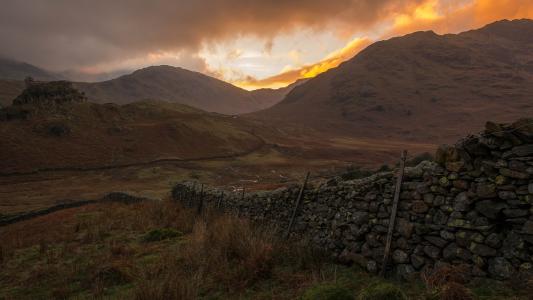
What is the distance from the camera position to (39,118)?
8881cm

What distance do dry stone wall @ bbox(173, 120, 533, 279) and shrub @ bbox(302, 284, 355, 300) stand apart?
1.62 m

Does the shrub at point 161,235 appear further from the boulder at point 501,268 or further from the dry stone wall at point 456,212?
the boulder at point 501,268

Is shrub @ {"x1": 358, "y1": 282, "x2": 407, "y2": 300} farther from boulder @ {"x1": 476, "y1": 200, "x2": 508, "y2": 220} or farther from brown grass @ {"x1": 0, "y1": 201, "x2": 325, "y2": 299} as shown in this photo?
boulder @ {"x1": 476, "y1": 200, "x2": 508, "y2": 220}

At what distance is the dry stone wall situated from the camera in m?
5.86

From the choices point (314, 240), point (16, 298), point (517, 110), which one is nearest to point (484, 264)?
point (314, 240)

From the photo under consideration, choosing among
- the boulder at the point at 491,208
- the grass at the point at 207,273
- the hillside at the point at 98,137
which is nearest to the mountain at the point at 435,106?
the hillside at the point at 98,137

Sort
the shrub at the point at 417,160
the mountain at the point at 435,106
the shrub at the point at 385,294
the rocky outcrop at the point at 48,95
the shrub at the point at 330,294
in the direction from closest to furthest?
the shrub at the point at 385,294, the shrub at the point at 330,294, the shrub at the point at 417,160, the rocky outcrop at the point at 48,95, the mountain at the point at 435,106

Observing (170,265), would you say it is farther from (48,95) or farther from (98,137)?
(48,95)

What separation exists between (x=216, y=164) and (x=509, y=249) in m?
75.5

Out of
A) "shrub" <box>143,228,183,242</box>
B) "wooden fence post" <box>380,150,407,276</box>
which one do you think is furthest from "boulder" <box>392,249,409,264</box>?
"shrub" <box>143,228,183,242</box>

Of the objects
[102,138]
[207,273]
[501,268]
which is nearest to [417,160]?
[207,273]

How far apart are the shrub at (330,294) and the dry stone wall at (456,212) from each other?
162 cm

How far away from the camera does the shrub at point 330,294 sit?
19.9 feet

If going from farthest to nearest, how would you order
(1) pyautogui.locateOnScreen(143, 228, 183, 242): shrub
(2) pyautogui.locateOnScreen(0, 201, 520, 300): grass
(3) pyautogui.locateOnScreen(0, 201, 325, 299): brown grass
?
1. (1) pyautogui.locateOnScreen(143, 228, 183, 242): shrub
2. (3) pyautogui.locateOnScreen(0, 201, 325, 299): brown grass
3. (2) pyautogui.locateOnScreen(0, 201, 520, 300): grass
